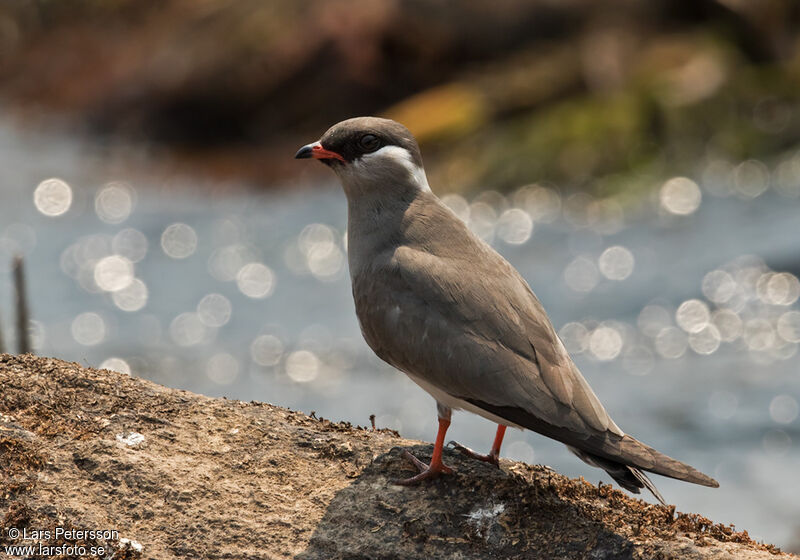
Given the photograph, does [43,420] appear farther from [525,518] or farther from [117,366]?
[117,366]

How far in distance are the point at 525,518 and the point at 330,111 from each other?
690 inches

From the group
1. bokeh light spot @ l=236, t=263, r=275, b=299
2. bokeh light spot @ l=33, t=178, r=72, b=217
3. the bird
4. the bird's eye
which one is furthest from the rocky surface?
bokeh light spot @ l=33, t=178, r=72, b=217

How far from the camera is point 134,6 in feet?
88.4

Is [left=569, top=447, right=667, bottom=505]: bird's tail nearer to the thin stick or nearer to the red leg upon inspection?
the red leg

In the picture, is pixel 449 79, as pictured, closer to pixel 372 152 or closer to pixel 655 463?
pixel 372 152

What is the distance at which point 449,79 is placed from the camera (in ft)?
70.5

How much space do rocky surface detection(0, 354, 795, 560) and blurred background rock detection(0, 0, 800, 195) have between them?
1260cm

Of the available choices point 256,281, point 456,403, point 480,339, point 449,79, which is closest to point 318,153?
point 480,339

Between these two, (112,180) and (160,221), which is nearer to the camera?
(160,221)

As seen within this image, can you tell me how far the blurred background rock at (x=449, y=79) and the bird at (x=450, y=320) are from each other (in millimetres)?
11639

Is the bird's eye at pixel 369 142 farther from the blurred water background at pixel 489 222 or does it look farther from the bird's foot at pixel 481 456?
the blurred water background at pixel 489 222

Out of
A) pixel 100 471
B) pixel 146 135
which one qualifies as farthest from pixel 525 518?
pixel 146 135

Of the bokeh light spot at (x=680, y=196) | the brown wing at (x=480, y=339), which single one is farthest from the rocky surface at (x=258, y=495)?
the bokeh light spot at (x=680, y=196)

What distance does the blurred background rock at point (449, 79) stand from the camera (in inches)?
696
